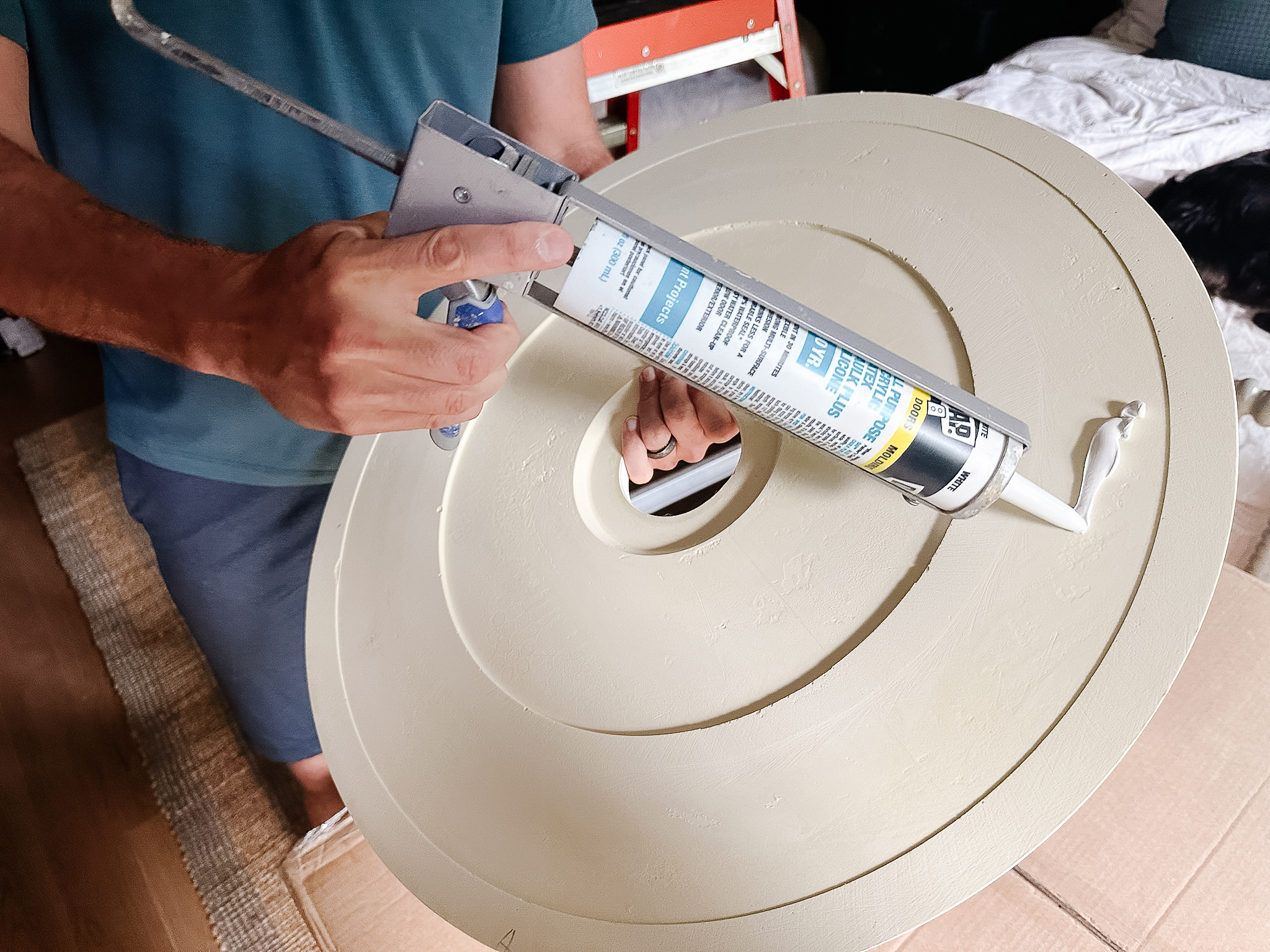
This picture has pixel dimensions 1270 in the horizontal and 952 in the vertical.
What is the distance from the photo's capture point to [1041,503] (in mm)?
437

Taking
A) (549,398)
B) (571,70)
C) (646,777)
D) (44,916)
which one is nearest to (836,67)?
(571,70)

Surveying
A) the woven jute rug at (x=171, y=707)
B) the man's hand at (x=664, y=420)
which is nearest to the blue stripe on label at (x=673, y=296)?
the man's hand at (x=664, y=420)

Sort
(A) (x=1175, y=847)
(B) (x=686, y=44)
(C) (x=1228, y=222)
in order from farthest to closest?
1. (B) (x=686, y=44)
2. (C) (x=1228, y=222)
3. (A) (x=1175, y=847)

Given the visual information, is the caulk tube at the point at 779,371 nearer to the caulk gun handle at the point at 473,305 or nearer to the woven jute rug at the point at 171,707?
the caulk gun handle at the point at 473,305

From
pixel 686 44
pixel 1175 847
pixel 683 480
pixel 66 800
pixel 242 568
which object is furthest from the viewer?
pixel 686 44

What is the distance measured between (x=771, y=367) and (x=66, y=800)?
1.50 metres

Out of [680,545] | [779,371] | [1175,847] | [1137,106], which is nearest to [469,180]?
[779,371]

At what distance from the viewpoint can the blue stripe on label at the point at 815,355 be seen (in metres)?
0.42

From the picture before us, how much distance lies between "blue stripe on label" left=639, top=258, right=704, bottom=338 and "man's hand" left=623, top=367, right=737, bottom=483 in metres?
0.24

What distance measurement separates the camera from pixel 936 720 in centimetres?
43

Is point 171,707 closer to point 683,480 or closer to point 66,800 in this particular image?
point 66,800

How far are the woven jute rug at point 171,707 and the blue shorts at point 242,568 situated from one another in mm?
237

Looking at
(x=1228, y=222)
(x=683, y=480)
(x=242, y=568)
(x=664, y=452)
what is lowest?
(x=242, y=568)

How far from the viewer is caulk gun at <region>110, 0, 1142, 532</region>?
0.39 metres
